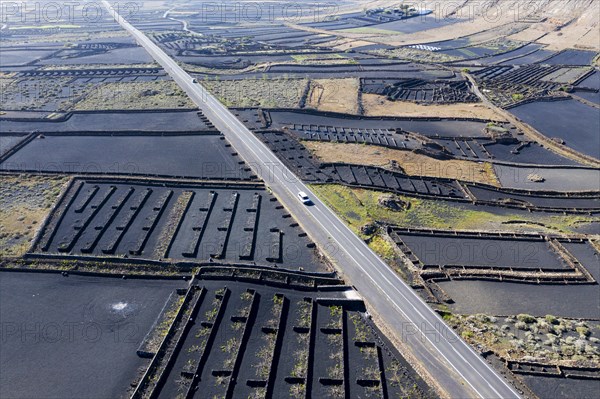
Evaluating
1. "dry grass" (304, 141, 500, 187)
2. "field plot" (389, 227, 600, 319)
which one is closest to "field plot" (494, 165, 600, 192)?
"dry grass" (304, 141, 500, 187)

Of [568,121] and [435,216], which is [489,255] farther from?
[568,121]

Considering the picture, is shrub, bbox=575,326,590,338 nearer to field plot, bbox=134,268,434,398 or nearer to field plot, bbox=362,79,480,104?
field plot, bbox=134,268,434,398

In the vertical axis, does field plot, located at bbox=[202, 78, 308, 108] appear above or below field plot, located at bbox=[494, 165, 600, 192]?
above

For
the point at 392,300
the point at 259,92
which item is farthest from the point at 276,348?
the point at 259,92

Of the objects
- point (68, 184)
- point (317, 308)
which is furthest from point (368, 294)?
point (68, 184)

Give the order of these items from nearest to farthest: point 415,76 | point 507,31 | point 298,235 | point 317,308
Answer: point 317,308 → point 298,235 → point 415,76 → point 507,31

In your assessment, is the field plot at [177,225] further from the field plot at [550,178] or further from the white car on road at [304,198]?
the field plot at [550,178]

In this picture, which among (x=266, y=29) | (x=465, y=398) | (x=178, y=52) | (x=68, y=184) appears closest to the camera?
(x=465, y=398)

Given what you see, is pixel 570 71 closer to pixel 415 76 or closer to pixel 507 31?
pixel 415 76
